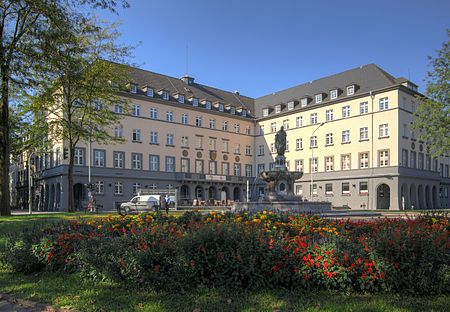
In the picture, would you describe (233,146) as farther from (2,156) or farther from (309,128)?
(2,156)

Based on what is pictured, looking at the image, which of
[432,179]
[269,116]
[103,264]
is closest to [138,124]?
[269,116]

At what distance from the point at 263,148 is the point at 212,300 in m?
61.6

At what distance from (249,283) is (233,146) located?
194 ft

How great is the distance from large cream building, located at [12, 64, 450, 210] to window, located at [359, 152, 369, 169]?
14 cm

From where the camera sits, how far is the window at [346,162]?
53.3 meters

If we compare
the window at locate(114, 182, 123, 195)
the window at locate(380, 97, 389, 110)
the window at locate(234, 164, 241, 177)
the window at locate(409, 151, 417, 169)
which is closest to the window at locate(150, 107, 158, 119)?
the window at locate(114, 182, 123, 195)

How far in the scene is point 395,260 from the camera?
5.63 meters

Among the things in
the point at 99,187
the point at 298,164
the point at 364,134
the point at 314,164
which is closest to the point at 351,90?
the point at 364,134

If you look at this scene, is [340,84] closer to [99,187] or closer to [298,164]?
[298,164]

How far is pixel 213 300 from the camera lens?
5551 mm

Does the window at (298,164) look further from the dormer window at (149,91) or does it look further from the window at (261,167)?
the dormer window at (149,91)

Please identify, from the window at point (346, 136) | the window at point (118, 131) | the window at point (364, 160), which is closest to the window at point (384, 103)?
the window at point (346, 136)

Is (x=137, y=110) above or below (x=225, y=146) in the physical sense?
above

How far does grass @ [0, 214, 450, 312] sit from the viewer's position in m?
5.18
